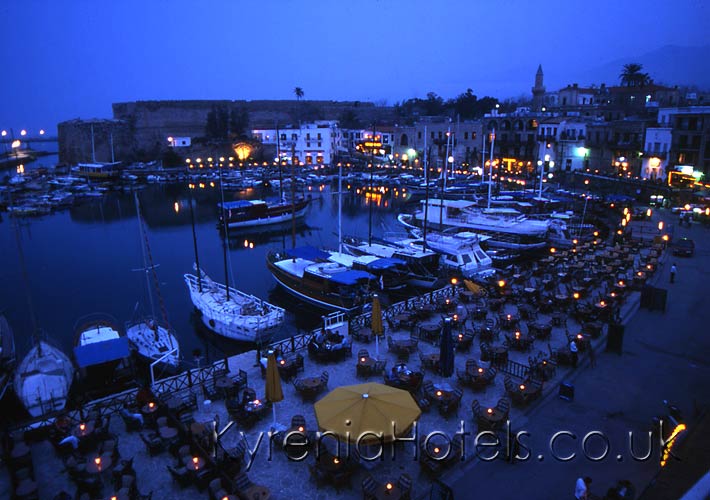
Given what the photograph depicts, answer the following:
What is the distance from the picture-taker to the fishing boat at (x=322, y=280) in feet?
72.1

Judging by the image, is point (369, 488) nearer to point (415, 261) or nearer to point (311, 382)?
point (311, 382)

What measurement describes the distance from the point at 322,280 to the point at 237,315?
488cm

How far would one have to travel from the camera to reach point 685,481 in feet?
24.9

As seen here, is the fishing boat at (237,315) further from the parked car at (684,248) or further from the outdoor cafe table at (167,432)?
the parked car at (684,248)

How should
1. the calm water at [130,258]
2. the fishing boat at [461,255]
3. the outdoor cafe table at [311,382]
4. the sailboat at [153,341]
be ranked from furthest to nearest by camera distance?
the fishing boat at [461,255] < the calm water at [130,258] < the sailboat at [153,341] < the outdoor cafe table at [311,382]

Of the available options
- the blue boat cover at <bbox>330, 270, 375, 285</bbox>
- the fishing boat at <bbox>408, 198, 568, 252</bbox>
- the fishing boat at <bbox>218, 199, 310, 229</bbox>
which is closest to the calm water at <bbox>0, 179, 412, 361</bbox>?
the fishing boat at <bbox>218, 199, 310, 229</bbox>

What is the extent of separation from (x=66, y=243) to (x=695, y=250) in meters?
48.7

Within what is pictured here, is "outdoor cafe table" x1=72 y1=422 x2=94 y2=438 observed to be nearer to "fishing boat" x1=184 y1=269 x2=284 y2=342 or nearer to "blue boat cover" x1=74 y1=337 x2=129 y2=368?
"blue boat cover" x1=74 y1=337 x2=129 y2=368

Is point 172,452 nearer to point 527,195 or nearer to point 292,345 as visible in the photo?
point 292,345

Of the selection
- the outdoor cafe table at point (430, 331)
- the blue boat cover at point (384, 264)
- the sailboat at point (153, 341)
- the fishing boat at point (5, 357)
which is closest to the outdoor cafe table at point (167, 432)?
the sailboat at point (153, 341)

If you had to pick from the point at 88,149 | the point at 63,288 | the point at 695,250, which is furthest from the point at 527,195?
the point at 88,149

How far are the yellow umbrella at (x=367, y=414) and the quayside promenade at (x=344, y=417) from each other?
76 mm

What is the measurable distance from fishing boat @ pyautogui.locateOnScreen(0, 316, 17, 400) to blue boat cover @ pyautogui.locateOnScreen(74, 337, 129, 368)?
2332mm

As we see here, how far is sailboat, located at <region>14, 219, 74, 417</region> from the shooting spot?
14125 mm
